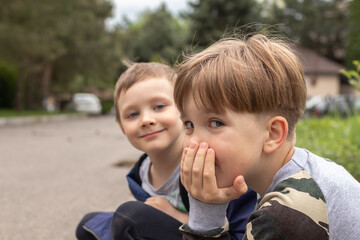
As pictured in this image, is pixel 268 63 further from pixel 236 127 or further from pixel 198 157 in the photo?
pixel 198 157

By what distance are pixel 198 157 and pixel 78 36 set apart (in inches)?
915

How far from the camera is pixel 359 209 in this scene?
124 cm

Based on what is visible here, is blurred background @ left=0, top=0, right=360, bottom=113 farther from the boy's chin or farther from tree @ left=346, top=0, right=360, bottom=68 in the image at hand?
the boy's chin

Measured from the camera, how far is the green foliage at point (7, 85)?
2297 cm

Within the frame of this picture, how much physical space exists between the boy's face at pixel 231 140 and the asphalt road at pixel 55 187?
1894mm

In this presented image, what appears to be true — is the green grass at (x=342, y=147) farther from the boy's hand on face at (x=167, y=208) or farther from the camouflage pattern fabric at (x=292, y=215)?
the camouflage pattern fabric at (x=292, y=215)

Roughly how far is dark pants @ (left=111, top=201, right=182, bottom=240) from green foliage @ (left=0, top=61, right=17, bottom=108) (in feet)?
75.6

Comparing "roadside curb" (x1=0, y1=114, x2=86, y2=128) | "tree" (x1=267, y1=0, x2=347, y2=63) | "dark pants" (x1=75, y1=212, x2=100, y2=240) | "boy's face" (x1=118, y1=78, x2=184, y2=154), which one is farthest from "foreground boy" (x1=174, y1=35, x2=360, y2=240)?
"tree" (x1=267, y1=0, x2=347, y2=63)

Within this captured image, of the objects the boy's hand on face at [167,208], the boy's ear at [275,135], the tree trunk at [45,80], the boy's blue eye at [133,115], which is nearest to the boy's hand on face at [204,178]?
the boy's ear at [275,135]

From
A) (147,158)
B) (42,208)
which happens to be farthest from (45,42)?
(147,158)

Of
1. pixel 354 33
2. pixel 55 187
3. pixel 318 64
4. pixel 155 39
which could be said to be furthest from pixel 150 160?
pixel 318 64

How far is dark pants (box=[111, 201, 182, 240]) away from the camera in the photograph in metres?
1.88

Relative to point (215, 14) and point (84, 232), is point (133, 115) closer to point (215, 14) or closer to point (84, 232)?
point (84, 232)

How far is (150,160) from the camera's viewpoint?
2359 millimetres
